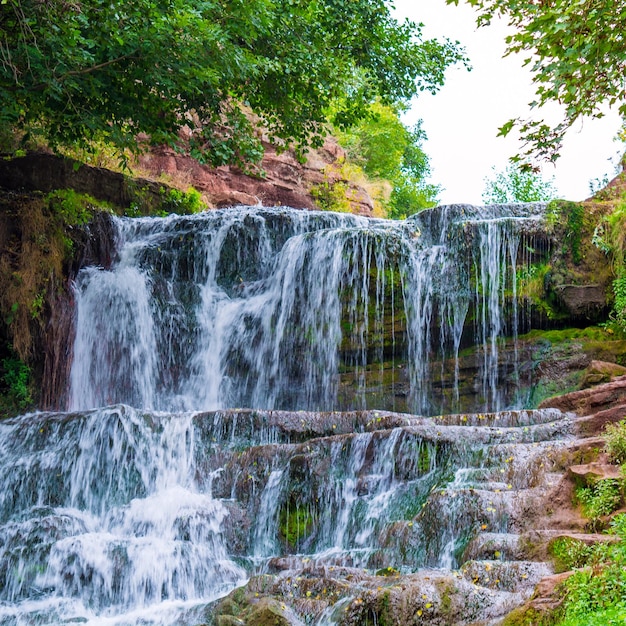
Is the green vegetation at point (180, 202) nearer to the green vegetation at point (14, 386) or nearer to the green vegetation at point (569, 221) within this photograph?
the green vegetation at point (14, 386)

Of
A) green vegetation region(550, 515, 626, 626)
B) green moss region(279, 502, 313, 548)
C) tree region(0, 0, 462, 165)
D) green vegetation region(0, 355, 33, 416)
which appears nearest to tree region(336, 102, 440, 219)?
tree region(0, 0, 462, 165)

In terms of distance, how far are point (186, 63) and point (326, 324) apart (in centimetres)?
505

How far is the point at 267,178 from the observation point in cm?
2156

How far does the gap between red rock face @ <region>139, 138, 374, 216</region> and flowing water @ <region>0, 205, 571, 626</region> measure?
17.1 ft

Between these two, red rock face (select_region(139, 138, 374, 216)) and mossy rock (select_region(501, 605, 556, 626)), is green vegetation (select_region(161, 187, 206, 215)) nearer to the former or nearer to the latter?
red rock face (select_region(139, 138, 374, 216))

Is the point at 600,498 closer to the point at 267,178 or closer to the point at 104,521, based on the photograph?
the point at 104,521

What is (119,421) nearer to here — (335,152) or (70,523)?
(70,523)

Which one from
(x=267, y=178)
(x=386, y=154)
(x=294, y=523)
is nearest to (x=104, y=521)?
(x=294, y=523)

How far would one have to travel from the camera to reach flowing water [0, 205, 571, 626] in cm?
738

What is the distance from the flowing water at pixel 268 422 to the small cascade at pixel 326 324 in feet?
0.12

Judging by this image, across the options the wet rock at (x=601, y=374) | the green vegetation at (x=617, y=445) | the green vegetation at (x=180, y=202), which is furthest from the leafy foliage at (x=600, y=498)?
the green vegetation at (x=180, y=202)

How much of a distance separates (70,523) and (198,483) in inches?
59.6

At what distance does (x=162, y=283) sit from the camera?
14.2 metres

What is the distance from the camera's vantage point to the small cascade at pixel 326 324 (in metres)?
12.7
